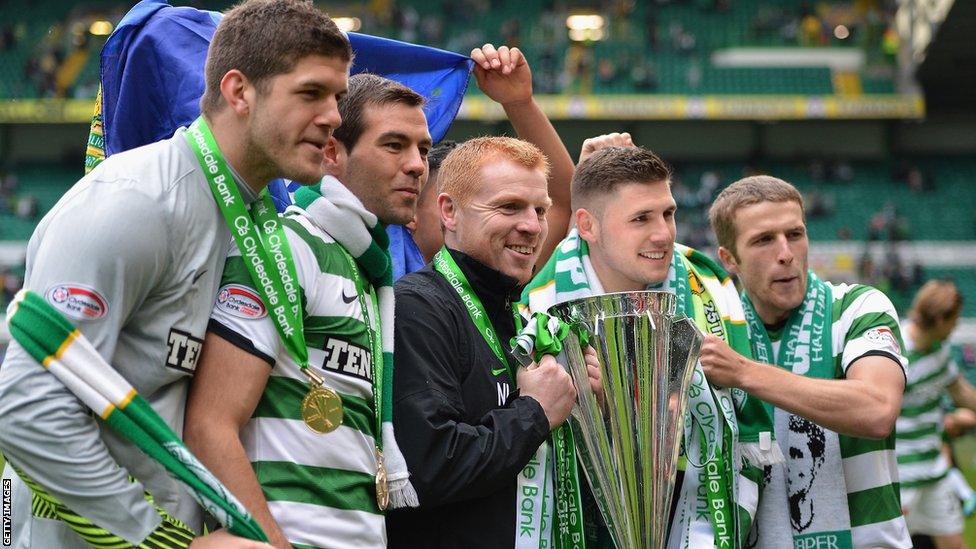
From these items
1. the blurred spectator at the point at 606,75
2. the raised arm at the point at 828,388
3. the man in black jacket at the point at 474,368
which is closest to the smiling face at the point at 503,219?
the man in black jacket at the point at 474,368

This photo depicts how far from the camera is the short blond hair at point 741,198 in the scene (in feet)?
11.8

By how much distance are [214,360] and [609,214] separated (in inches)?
57.3

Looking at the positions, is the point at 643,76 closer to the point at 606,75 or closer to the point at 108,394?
the point at 606,75

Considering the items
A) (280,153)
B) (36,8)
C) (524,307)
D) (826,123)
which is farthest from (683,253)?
(36,8)

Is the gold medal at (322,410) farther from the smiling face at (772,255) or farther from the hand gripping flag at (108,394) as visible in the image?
the smiling face at (772,255)

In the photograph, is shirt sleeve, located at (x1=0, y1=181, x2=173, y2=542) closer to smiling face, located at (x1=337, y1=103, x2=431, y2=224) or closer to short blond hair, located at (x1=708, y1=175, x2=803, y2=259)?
smiling face, located at (x1=337, y1=103, x2=431, y2=224)

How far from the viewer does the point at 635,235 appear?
3277 millimetres

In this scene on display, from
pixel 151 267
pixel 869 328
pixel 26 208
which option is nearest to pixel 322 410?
pixel 151 267

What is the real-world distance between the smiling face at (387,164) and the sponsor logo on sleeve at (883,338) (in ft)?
4.77

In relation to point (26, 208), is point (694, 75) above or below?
above

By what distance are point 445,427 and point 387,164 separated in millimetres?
685

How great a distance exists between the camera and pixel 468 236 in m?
3.03

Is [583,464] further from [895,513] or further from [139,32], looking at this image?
[139,32]

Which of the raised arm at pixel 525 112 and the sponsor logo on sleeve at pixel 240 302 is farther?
the raised arm at pixel 525 112
